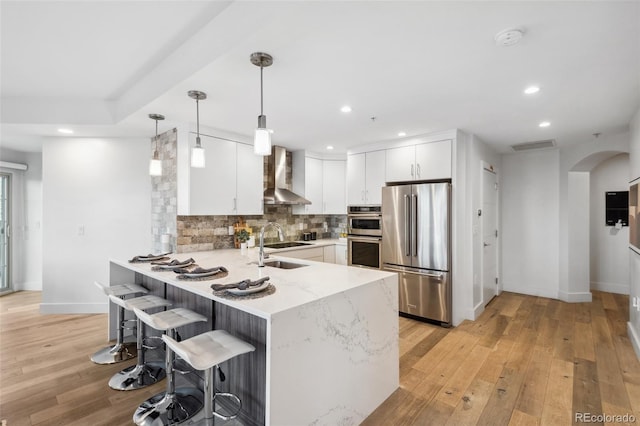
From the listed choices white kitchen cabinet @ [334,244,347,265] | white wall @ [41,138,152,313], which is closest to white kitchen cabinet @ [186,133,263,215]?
white wall @ [41,138,152,313]

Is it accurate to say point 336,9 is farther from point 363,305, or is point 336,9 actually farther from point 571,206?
point 571,206

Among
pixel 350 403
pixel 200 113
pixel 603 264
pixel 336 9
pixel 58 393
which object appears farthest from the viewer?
pixel 603 264

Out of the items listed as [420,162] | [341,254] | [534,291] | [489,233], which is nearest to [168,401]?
[341,254]

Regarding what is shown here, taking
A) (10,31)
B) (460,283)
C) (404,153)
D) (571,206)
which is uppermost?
(10,31)

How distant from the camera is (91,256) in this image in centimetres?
413

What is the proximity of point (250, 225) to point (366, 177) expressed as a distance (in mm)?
1858

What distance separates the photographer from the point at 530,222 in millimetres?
5070

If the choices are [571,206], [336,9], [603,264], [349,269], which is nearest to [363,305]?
[349,269]

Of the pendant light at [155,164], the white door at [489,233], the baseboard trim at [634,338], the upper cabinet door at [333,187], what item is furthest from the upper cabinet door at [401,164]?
the pendant light at [155,164]

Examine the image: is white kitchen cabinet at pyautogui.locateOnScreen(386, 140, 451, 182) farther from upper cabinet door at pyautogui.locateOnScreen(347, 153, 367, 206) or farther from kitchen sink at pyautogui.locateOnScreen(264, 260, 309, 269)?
kitchen sink at pyautogui.locateOnScreen(264, 260, 309, 269)

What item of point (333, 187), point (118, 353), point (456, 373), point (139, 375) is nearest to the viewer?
point (139, 375)

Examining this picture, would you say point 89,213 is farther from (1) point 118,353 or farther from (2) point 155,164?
(1) point 118,353

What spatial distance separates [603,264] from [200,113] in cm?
661

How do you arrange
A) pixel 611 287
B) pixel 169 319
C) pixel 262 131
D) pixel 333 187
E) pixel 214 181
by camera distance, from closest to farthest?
1. pixel 262 131
2. pixel 169 319
3. pixel 214 181
4. pixel 611 287
5. pixel 333 187
